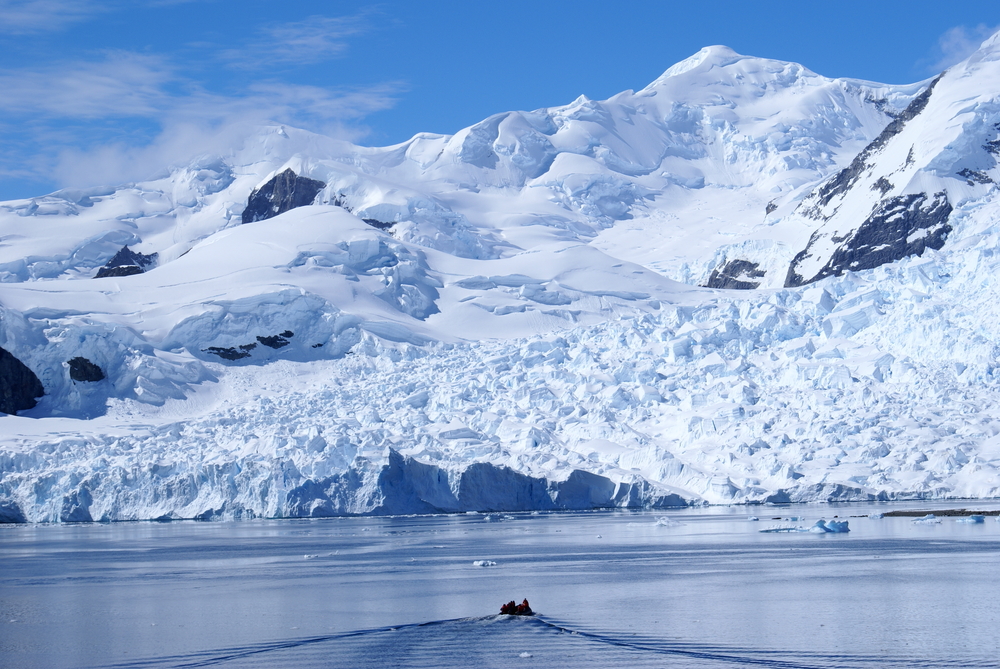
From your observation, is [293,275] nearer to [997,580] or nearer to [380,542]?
[380,542]

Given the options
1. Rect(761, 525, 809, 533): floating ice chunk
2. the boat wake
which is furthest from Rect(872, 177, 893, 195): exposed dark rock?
the boat wake

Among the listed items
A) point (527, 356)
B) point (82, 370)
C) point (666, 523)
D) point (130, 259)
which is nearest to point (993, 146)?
point (527, 356)

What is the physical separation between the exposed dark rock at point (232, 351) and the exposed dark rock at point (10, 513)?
1615 centimetres

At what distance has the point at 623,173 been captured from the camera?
10431 centimetres

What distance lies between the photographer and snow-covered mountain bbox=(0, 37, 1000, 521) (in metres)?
39.2

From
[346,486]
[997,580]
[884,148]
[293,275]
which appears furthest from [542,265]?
[997,580]

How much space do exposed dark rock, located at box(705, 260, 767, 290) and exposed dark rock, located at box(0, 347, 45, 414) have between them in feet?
143

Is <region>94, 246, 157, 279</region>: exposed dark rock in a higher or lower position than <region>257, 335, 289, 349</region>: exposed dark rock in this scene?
higher

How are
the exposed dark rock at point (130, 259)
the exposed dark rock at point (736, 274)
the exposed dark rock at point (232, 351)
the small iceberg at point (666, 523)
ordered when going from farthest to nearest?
the exposed dark rock at point (130, 259), the exposed dark rock at point (736, 274), the exposed dark rock at point (232, 351), the small iceberg at point (666, 523)

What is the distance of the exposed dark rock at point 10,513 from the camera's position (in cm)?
3916

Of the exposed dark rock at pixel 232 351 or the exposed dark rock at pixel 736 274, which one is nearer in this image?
the exposed dark rock at pixel 232 351

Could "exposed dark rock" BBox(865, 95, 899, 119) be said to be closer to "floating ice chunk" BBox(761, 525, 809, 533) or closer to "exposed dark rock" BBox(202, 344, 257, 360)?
"exposed dark rock" BBox(202, 344, 257, 360)

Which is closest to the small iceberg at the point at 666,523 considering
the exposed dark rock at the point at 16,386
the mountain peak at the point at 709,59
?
the exposed dark rock at the point at 16,386

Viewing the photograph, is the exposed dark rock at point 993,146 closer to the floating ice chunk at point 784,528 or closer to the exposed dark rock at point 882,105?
the floating ice chunk at point 784,528
